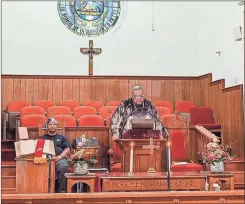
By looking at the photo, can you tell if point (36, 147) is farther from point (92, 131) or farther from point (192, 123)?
point (192, 123)

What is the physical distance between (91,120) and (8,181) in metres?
2.20

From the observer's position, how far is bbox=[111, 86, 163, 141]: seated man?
629 centimetres

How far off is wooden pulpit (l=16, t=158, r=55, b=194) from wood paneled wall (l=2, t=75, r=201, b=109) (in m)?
3.89

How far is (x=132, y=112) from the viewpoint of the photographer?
6434 millimetres

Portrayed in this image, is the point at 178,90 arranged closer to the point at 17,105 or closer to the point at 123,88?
the point at 123,88

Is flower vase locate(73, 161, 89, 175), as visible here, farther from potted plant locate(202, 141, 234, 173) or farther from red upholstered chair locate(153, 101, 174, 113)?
red upholstered chair locate(153, 101, 174, 113)

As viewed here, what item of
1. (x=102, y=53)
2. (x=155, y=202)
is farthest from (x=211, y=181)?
(x=102, y=53)

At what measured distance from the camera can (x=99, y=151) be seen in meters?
6.85

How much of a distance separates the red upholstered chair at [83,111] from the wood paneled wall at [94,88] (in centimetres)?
95

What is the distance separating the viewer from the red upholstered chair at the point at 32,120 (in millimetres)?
7312

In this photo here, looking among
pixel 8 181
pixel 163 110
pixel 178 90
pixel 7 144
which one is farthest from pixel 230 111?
pixel 8 181

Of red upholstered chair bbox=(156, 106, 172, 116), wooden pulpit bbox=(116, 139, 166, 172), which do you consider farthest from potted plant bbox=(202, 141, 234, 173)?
red upholstered chair bbox=(156, 106, 172, 116)

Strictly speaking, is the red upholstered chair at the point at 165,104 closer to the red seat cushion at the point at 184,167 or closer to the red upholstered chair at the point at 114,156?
the red upholstered chair at the point at 114,156

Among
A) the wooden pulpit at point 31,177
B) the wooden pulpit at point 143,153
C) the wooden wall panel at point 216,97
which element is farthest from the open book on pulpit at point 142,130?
the wooden wall panel at point 216,97
